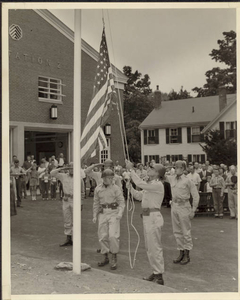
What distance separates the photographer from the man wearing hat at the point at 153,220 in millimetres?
6473

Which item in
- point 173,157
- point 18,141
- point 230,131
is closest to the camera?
point 230,131

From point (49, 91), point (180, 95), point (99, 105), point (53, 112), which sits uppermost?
point (180, 95)

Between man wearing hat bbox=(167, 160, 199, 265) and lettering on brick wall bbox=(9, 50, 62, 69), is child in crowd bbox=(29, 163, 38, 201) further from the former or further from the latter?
man wearing hat bbox=(167, 160, 199, 265)

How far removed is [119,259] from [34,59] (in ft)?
36.7

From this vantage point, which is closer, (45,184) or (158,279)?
(158,279)

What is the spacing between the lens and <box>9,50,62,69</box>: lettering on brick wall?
15.9 m

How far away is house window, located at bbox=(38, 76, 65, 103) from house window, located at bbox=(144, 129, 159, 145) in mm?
14704

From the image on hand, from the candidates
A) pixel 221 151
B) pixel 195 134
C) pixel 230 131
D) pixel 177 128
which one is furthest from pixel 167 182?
pixel 177 128

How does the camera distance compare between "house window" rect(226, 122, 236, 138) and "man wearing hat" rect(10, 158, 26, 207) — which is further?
"man wearing hat" rect(10, 158, 26, 207)

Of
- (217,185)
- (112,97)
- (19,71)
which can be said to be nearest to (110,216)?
(112,97)

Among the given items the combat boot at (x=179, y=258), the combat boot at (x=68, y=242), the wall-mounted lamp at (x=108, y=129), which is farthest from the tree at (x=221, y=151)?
the combat boot at (x=68, y=242)

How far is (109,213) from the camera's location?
7.54 meters

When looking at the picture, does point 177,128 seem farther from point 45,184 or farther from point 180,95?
point 45,184

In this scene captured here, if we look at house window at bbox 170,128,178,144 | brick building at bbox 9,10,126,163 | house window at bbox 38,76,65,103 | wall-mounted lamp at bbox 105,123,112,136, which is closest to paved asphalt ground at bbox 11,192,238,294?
brick building at bbox 9,10,126,163
